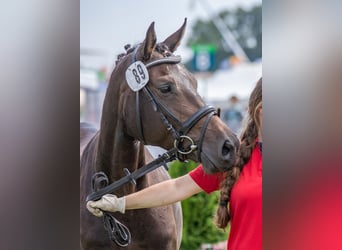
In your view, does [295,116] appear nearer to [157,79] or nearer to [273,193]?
[273,193]

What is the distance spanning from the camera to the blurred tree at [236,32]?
1.69 m

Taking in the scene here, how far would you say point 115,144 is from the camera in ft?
5.36

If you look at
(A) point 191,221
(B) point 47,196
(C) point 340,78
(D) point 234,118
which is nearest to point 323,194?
(C) point 340,78

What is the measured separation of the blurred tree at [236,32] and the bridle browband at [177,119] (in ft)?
0.59

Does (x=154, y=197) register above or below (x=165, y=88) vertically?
below

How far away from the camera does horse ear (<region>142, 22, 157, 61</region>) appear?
4.86ft

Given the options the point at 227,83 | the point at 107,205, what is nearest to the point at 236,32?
the point at 227,83

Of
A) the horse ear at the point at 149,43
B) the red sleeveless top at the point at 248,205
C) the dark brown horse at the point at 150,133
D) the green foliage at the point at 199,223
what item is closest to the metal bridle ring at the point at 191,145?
the dark brown horse at the point at 150,133

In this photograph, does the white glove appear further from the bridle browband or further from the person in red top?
the bridle browband

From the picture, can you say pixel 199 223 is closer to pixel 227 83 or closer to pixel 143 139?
pixel 227 83

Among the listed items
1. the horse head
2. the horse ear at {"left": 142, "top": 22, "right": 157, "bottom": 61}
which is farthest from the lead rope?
the horse ear at {"left": 142, "top": 22, "right": 157, "bottom": 61}

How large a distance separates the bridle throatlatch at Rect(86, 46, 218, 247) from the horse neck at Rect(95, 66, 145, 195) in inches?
1.0

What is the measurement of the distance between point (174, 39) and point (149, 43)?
9 cm

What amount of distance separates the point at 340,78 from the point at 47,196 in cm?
93
